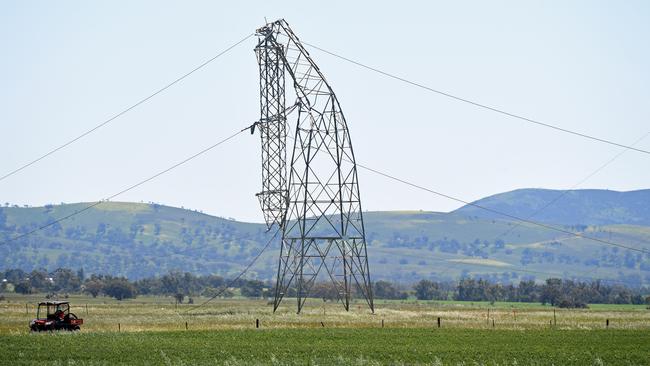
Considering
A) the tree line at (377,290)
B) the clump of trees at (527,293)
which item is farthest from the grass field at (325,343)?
the clump of trees at (527,293)

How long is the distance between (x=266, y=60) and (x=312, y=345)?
105 feet

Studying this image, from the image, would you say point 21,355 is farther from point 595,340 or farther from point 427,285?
point 427,285

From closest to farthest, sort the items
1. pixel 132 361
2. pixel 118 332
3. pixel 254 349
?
pixel 132 361 → pixel 254 349 → pixel 118 332

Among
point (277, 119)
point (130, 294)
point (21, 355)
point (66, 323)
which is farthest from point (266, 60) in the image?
point (130, 294)

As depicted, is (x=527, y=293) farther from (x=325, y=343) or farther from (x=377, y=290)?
(x=325, y=343)

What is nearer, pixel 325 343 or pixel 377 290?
pixel 325 343

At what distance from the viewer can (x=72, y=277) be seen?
7790 inches

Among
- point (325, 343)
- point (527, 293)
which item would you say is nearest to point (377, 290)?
point (527, 293)

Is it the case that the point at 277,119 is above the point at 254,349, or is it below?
above

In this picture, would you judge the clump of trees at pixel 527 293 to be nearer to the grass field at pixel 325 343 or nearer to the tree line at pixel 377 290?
the tree line at pixel 377 290

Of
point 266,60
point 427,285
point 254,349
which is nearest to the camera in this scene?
point 254,349

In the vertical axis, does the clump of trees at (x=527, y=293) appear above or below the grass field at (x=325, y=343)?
above

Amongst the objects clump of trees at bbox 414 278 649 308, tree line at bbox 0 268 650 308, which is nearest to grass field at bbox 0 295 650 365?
tree line at bbox 0 268 650 308

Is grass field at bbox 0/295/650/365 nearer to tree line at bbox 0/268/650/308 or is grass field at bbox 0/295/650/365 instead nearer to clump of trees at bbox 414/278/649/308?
tree line at bbox 0/268/650/308
